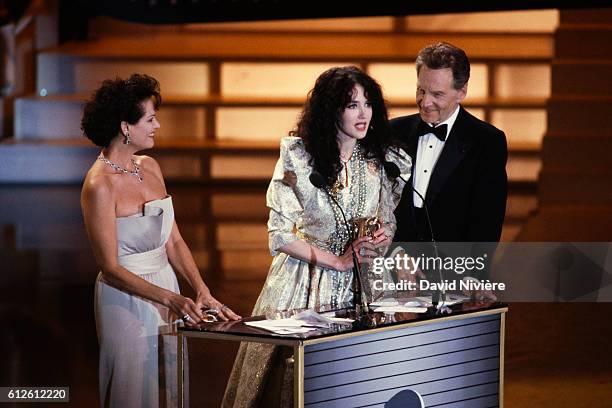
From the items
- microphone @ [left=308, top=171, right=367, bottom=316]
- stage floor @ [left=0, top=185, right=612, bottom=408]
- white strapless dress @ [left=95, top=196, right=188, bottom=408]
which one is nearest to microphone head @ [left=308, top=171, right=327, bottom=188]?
microphone @ [left=308, top=171, right=367, bottom=316]

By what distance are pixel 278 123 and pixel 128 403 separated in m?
7.94

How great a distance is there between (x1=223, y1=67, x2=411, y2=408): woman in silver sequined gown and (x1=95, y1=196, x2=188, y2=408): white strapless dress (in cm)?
27

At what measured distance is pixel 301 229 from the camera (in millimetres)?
3516

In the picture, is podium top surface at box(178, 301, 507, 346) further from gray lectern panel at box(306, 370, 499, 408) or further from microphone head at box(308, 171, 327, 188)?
microphone head at box(308, 171, 327, 188)

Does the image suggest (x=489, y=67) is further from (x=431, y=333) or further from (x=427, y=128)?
(x=431, y=333)

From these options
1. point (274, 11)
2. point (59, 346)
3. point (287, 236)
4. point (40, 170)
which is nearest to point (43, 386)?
point (59, 346)

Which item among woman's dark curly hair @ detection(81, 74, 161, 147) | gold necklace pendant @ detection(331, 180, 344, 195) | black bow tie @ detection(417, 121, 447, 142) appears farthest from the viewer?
black bow tie @ detection(417, 121, 447, 142)

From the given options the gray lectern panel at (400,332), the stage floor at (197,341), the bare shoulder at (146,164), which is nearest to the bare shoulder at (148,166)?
the bare shoulder at (146,164)

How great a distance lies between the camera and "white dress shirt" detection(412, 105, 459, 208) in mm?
3826

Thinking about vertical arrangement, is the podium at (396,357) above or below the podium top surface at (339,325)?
below

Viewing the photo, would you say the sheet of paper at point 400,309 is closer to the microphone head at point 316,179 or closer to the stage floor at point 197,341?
the microphone head at point 316,179

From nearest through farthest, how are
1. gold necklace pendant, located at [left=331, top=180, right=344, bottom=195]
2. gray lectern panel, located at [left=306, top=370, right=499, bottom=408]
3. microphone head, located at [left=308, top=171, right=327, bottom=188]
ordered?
1. gray lectern panel, located at [left=306, top=370, right=499, bottom=408]
2. microphone head, located at [left=308, top=171, right=327, bottom=188]
3. gold necklace pendant, located at [left=331, top=180, right=344, bottom=195]

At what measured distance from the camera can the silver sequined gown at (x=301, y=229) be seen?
3.42m

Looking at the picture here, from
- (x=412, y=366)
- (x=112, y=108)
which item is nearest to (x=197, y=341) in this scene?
(x=112, y=108)
